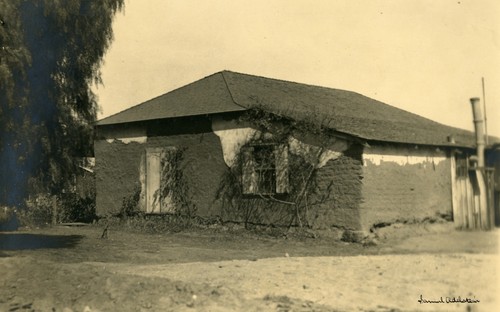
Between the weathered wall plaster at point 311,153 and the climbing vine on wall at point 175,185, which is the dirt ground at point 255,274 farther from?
the climbing vine on wall at point 175,185

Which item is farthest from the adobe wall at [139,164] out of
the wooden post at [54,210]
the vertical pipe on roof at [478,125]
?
the vertical pipe on roof at [478,125]

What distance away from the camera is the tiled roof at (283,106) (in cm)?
1502

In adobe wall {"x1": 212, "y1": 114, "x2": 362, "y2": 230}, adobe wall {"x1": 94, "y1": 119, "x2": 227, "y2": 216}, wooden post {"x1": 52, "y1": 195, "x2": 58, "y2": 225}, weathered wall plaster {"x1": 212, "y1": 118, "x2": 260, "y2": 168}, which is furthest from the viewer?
wooden post {"x1": 52, "y1": 195, "x2": 58, "y2": 225}

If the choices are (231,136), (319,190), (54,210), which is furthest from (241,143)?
(54,210)

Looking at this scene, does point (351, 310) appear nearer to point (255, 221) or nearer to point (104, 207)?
point (255, 221)

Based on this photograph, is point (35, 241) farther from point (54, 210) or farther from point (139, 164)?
point (54, 210)

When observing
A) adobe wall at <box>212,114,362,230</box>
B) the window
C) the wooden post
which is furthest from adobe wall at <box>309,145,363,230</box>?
the wooden post

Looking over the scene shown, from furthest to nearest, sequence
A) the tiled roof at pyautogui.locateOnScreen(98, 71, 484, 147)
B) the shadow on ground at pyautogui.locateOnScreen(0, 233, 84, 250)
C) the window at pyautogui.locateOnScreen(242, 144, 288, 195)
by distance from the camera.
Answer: the tiled roof at pyautogui.locateOnScreen(98, 71, 484, 147) → the window at pyautogui.locateOnScreen(242, 144, 288, 195) → the shadow on ground at pyautogui.locateOnScreen(0, 233, 84, 250)

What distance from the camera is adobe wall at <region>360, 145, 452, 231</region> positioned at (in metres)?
13.6

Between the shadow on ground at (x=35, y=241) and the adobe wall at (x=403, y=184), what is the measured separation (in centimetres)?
770

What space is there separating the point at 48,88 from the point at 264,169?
21.1 ft

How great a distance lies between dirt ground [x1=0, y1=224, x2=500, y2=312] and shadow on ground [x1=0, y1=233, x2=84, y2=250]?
0.03m
